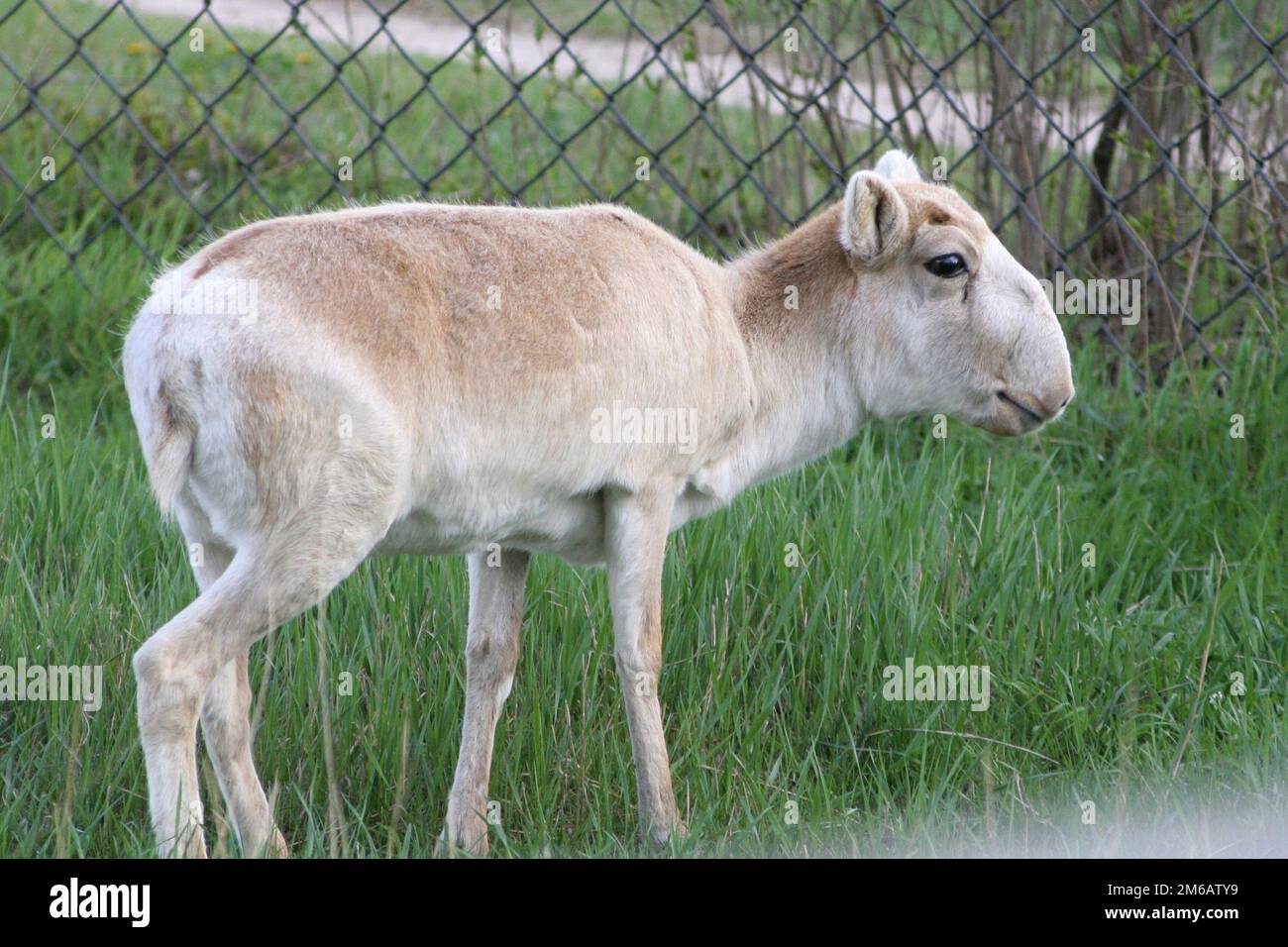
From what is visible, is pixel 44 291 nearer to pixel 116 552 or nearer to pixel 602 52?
pixel 116 552

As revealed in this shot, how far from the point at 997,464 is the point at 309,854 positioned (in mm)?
3012

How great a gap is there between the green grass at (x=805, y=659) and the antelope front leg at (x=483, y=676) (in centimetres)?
11

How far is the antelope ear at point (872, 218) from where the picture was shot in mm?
3896

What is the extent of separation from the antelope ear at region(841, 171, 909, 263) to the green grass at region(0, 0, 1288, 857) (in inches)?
41.0

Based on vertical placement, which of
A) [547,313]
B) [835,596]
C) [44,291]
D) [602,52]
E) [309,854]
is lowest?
[309,854]

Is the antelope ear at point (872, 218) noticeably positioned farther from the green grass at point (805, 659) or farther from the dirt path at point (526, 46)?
the dirt path at point (526, 46)

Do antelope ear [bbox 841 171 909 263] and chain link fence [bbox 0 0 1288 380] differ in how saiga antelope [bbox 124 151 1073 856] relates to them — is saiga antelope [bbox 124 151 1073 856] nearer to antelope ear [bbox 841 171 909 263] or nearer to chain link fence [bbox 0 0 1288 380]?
antelope ear [bbox 841 171 909 263]

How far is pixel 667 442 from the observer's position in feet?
12.3

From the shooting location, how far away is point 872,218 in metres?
3.95

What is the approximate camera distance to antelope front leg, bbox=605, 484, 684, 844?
3.75 meters

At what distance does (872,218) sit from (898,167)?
478mm

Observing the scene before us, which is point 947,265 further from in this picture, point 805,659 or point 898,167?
point 805,659

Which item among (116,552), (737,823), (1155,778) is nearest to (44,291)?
(116,552)

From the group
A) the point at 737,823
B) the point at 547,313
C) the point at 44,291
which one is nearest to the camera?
the point at 547,313
